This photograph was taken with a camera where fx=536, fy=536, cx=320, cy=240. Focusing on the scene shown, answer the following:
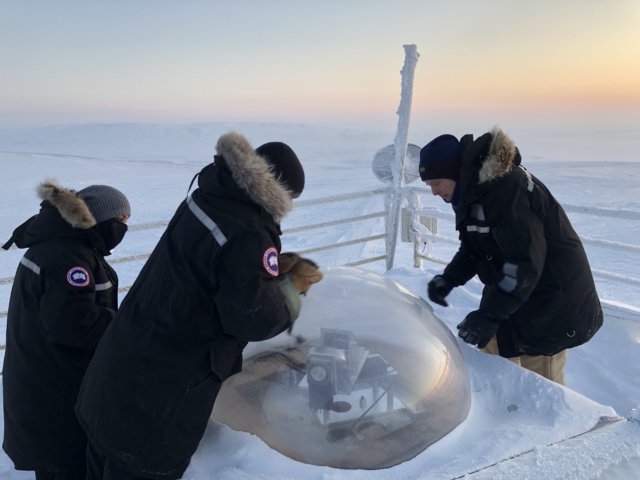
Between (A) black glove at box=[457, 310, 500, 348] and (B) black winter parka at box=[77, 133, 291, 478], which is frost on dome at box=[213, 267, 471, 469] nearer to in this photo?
(A) black glove at box=[457, 310, 500, 348]

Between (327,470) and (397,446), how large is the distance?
0.32 metres

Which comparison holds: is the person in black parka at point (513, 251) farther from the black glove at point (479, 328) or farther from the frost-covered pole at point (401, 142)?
the frost-covered pole at point (401, 142)

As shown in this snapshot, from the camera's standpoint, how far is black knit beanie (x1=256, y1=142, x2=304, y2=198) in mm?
1812

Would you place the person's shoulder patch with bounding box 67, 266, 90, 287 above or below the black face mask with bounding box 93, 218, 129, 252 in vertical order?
below

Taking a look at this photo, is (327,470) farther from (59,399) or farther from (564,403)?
(59,399)

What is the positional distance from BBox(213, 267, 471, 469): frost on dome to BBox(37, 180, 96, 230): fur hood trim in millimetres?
885

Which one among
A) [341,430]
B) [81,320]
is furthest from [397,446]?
[81,320]

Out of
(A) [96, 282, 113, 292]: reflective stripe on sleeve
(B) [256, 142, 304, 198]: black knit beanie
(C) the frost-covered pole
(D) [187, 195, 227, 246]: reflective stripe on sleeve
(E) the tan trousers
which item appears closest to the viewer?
(D) [187, 195, 227, 246]: reflective stripe on sleeve

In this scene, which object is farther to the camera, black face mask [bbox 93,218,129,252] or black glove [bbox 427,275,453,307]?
black glove [bbox 427,275,453,307]

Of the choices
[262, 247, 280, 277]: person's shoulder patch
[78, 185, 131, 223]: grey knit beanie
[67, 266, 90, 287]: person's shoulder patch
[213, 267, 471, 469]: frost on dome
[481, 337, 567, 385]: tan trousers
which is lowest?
[481, 337, 567, 385]: tan trousers

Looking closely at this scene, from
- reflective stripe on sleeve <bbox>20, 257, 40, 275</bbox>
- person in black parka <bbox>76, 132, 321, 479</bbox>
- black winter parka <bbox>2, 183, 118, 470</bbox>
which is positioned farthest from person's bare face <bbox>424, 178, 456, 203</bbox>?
reflective stripe on sleeve <bbox>20, 257, 40, 275</bbox>

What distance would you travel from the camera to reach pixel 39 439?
231 centimetres

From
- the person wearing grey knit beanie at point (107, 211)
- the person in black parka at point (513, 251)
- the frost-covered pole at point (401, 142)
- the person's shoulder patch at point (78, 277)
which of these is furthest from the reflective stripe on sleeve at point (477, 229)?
the frost-covered pole at point (401, 142)

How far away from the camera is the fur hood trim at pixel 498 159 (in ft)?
7.79
